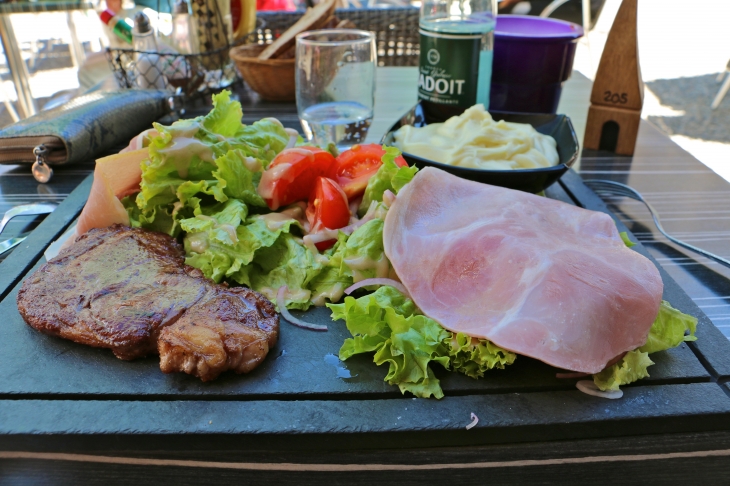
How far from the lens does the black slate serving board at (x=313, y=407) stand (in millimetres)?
1021

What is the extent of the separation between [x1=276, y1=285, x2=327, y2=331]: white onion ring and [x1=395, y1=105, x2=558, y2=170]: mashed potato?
2.22ft

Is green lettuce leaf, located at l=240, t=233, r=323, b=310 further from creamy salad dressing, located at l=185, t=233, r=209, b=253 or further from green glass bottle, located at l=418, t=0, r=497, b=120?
green glass bottle, located at l=418, t=0, r=497, b=120

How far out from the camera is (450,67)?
2105mm

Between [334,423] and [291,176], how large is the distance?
761 mm

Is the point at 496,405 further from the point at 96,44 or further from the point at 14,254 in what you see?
the point at 96,44

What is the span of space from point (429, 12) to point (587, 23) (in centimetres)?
501

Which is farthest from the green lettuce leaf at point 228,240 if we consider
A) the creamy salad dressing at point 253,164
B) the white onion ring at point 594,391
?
the white onion ring at point 594,391

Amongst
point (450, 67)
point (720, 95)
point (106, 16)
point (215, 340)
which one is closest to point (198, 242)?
point (215, 340)

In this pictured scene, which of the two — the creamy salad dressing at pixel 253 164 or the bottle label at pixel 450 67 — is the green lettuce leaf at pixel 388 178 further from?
the bottle label at pixel 450 67

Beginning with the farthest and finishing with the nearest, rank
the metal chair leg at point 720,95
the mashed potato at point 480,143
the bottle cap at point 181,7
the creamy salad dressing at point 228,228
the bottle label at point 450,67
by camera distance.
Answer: the metal chair leg at point 720,95, the bottle cap at point 181,7, the bottle label at point 450,67, the mashed potato at point 480,143, the creamy salad dressing at point 228,228

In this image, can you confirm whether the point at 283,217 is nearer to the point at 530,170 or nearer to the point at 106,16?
the point at 530,170

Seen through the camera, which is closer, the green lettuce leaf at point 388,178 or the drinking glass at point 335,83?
the green lettuce leaf at point 388,178

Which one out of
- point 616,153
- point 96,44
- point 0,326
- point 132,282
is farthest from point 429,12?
point 96,44

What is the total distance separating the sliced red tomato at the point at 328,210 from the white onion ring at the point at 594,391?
2.29ft
